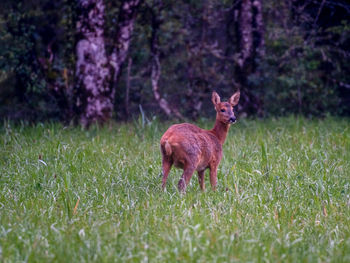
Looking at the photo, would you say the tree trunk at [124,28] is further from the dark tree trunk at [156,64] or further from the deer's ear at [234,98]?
the deer's ear at [234,98]

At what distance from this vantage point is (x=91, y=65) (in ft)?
33.2

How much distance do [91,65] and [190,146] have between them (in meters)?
5.36

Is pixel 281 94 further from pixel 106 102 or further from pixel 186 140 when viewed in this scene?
pixel 186 140

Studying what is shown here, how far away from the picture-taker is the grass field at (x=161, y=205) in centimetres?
Answer: 336

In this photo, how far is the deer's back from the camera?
17.1 feet

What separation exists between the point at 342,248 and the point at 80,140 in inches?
204

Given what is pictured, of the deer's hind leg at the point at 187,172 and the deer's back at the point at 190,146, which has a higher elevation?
the deer's back at the point at 190,146

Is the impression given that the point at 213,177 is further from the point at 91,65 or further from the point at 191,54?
the point at 191,54

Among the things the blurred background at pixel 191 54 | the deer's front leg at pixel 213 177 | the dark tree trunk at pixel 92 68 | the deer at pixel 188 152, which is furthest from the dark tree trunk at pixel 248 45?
the deer's front leg at pixel 213 177

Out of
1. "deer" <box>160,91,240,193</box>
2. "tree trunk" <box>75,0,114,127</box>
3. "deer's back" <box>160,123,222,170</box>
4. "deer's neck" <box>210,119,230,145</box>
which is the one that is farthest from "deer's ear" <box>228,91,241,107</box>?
"tree trunk" <box>75,0,114,127</box>

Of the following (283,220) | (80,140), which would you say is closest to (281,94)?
(80,140)

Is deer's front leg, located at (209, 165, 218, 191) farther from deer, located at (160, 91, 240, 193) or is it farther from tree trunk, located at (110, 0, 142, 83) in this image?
tree trunk, located at (110, 0, 142, 83)

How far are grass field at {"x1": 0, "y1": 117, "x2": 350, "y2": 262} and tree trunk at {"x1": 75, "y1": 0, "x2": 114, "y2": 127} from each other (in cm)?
218

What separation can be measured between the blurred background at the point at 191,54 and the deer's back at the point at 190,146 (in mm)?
5493
